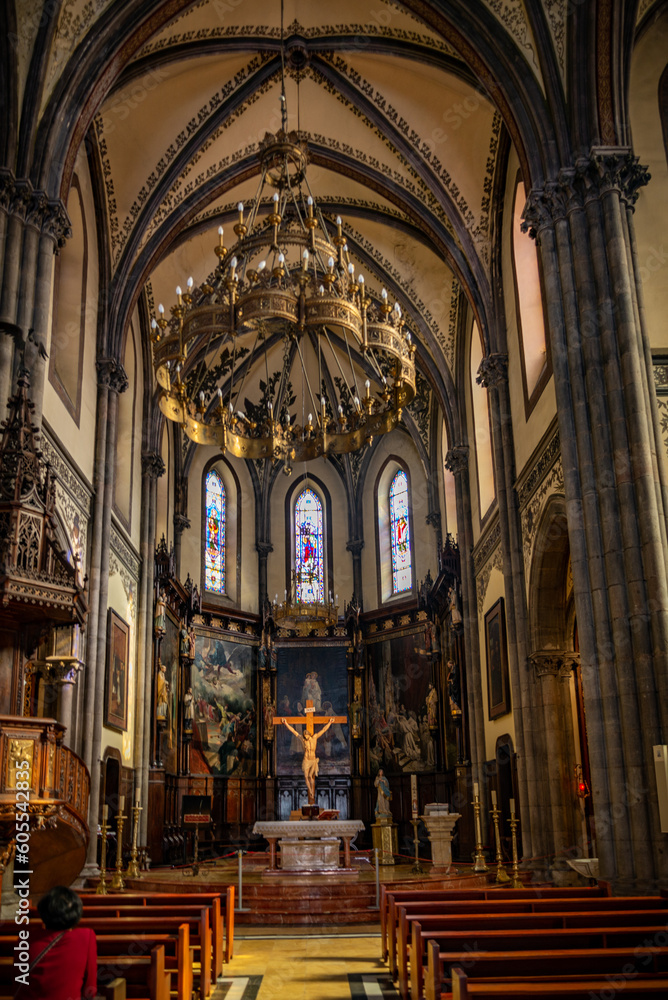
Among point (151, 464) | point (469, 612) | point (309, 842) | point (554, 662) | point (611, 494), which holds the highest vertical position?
point (151, 464)

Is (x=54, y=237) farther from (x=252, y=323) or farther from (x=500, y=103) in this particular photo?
(x=500, y=103)

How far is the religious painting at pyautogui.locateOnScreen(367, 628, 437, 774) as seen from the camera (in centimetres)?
2659

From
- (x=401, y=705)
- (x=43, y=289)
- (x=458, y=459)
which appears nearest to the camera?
(x=43, y=289)

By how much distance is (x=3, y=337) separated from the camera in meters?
12.9

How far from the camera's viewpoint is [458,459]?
23.5 m

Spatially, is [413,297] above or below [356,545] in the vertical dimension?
above

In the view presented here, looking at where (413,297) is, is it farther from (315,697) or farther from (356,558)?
(315,697)

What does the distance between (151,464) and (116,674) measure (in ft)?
19.6

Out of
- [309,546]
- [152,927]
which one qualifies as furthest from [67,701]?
[309,546]

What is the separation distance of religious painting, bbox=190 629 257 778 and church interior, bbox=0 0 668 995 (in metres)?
0.09

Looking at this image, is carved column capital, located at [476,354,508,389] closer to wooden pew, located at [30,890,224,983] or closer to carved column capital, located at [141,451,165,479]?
carved column capital, located at [141,451,165,479]

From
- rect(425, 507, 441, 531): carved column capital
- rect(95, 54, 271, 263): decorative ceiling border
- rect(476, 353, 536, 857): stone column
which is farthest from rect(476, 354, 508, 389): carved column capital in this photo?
rect(425, 507, 441, 531): carved column capital

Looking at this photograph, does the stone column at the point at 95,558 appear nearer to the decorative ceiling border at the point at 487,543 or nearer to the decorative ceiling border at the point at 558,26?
the decorative ceiling border at the point at 487,543

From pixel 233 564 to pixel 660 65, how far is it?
65.2 feet
